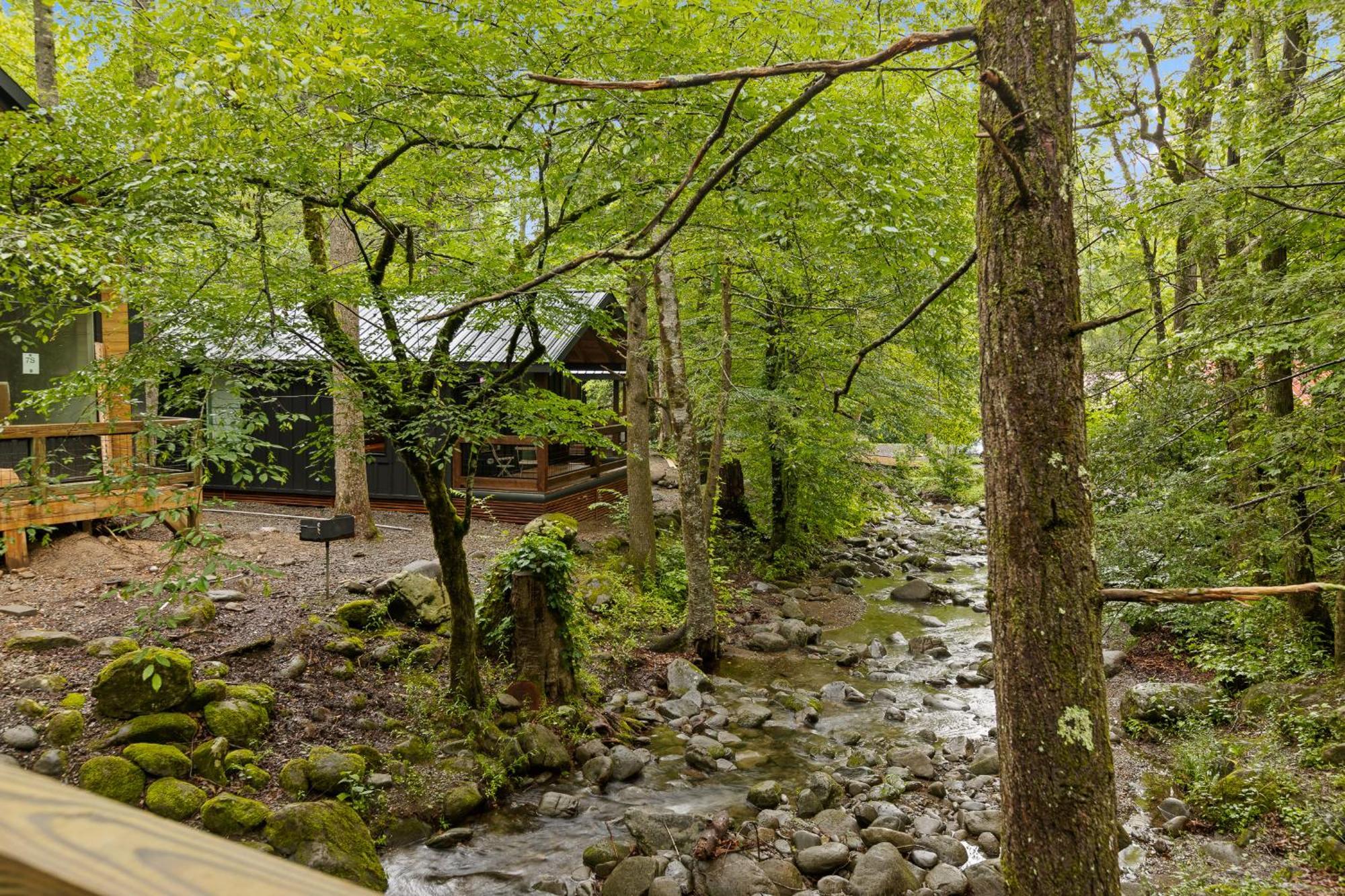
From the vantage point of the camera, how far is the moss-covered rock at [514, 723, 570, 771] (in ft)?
23.0

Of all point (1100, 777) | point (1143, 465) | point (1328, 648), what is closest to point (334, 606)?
point (1100, 777)

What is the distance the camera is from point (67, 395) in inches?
188

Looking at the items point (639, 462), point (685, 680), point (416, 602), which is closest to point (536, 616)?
point (416, 602)

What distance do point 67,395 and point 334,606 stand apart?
418 cm

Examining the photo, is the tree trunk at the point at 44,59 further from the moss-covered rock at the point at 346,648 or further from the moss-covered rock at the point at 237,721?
the moss-covered rock at the point at 237,721

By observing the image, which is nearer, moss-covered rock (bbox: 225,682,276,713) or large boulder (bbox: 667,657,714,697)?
moss-covered rock (bbox: 225,682,276,713)

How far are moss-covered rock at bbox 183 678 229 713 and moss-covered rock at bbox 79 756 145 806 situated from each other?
731mm

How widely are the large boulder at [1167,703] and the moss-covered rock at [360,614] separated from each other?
8028mm

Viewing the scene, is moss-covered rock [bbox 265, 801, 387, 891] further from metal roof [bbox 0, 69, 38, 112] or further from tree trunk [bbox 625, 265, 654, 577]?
metal roof [bbox 0, 69, 38, 112]

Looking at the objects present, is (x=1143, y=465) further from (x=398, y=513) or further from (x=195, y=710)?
(x=398, y=513)

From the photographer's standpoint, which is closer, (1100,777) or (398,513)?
(1100,777)

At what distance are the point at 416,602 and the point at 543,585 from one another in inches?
67.1

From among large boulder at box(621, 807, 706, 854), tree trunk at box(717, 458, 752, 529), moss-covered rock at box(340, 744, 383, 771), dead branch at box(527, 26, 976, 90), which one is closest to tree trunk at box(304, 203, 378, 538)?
moss-covered rock at box(340, 744, 383, 771)

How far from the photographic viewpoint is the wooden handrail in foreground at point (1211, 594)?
6.67ft
